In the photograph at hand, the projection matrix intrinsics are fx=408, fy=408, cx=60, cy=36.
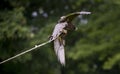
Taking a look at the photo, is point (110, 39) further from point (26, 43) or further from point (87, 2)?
point (26, 43)

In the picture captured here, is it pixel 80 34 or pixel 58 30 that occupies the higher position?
pixel 80 34

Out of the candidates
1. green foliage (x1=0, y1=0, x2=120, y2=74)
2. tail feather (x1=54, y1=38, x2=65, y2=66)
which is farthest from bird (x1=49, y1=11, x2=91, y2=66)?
green foliage (x1=0, y1=0, x2=120, y2=74)

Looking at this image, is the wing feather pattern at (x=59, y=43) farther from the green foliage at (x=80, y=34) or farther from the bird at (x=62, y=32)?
the green foliage at (x=80, y=34)

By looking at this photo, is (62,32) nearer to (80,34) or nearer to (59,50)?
(59,50)

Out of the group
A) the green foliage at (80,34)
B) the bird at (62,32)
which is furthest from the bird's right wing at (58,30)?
the green foliage at (80,34)

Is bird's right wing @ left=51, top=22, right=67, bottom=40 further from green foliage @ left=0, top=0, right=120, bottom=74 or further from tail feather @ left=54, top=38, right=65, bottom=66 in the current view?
green foliage @ left=0, top=0, right=120, bottom=74

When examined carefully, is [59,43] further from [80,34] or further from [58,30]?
[80,34]

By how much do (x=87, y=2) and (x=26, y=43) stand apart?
9.26 ft

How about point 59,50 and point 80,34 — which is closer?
point 59,50

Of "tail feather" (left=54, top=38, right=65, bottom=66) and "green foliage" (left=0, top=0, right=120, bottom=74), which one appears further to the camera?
"green foliage" (left=0, top=0, right=120, bottom=74)

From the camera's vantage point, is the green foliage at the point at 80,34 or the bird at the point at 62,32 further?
the green foliage at the point at 80,34

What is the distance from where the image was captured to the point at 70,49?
6293 mm

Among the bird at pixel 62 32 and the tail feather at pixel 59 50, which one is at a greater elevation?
the bird at pixel 62 32

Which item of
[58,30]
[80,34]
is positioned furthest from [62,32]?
[80,34]
